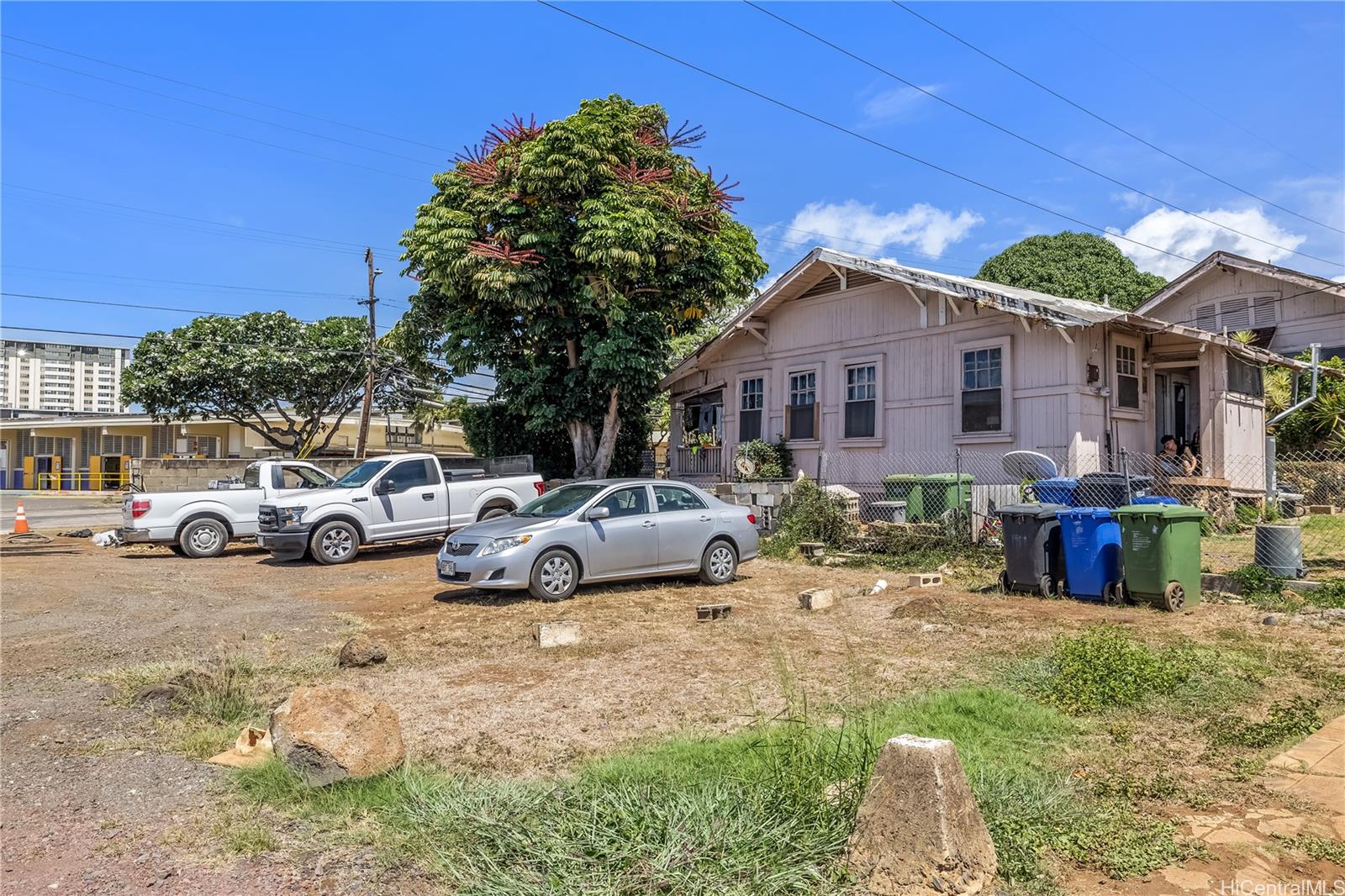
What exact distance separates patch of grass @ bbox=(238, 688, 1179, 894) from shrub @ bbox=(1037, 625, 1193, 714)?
43.0 inches

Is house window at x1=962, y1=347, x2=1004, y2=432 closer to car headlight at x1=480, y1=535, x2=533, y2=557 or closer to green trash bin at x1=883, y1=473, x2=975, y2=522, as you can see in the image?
green trash bin at x1=883, y1=473, x2=975, y2=522

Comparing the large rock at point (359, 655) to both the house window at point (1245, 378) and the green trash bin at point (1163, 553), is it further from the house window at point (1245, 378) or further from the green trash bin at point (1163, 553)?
the house window at point (1245, 378)

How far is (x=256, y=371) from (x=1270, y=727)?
127 feet

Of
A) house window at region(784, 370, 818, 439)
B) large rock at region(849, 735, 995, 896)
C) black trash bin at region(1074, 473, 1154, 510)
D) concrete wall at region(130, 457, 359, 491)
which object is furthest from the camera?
concrete wall at region(130, 457, 359, 491)

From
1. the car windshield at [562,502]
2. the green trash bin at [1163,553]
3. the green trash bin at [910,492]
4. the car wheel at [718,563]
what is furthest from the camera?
the green trash bin at [910,492]

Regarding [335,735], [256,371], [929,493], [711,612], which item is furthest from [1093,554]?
[256,371]

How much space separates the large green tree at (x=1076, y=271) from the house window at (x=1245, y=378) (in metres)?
18.7

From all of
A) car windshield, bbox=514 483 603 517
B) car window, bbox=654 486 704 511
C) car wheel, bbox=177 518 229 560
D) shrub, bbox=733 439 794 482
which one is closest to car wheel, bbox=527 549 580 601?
car windshield, bbox=514 483 603 517

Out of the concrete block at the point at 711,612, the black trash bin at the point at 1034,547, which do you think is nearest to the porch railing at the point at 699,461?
the black trash bin at the point at 1034,547

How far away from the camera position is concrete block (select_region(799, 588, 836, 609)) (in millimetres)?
9414

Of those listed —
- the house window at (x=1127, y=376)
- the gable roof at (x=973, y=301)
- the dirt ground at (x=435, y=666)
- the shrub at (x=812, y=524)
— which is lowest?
the dirt ground at (x=435, y=666)

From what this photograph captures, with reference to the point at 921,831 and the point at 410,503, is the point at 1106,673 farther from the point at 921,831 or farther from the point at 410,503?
the point at 410,503

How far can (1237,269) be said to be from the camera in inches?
982

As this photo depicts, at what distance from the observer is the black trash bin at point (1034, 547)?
9719 mm
